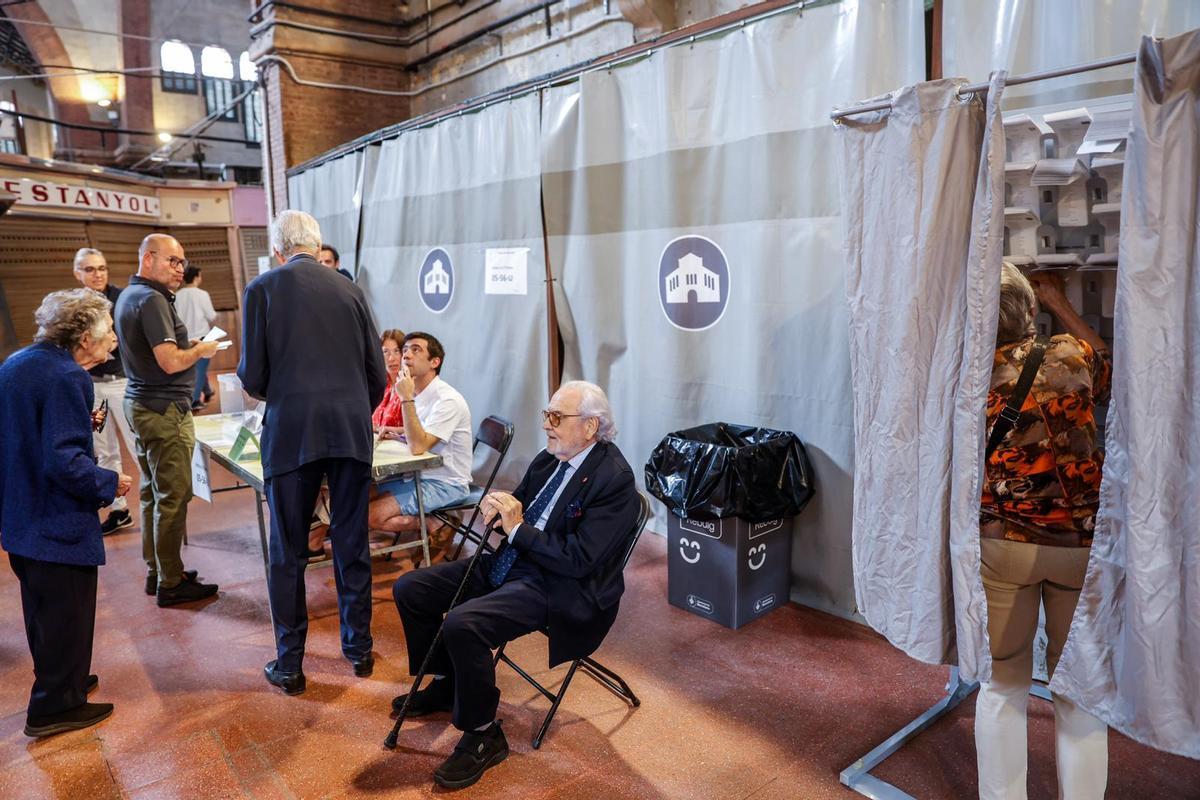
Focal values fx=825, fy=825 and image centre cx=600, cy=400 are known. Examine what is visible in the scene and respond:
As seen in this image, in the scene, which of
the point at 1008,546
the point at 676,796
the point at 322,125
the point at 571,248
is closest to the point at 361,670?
the point at 676,796

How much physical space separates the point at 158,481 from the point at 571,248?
2645 millimetres

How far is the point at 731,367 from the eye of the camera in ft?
13.9

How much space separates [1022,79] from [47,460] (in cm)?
315

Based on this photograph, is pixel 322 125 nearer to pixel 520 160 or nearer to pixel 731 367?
pixel 520 160

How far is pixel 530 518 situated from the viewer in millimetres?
3021

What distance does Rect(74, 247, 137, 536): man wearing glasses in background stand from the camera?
5055 millimetres

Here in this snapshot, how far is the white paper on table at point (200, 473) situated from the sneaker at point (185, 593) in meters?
0.44

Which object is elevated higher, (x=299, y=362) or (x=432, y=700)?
(x=299, y=362)

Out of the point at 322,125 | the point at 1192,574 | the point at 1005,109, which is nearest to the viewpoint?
the point at 1192,574

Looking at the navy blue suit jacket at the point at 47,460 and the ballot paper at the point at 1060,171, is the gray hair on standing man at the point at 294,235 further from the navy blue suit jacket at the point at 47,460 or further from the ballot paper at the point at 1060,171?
the ballot paper at the point at 1060,171

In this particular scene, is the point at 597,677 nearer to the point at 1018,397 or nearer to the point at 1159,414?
the point at 1018,397

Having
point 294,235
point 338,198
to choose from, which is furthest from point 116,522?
point 338,198

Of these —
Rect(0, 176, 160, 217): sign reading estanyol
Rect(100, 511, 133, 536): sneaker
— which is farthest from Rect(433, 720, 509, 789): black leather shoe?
Rect(0, 176, 160, 217): sign reading estanyol

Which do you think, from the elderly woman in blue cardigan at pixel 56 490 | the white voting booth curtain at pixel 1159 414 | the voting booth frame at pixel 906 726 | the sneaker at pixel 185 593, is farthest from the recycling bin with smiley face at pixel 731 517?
the sneaker at pixel 185 593
